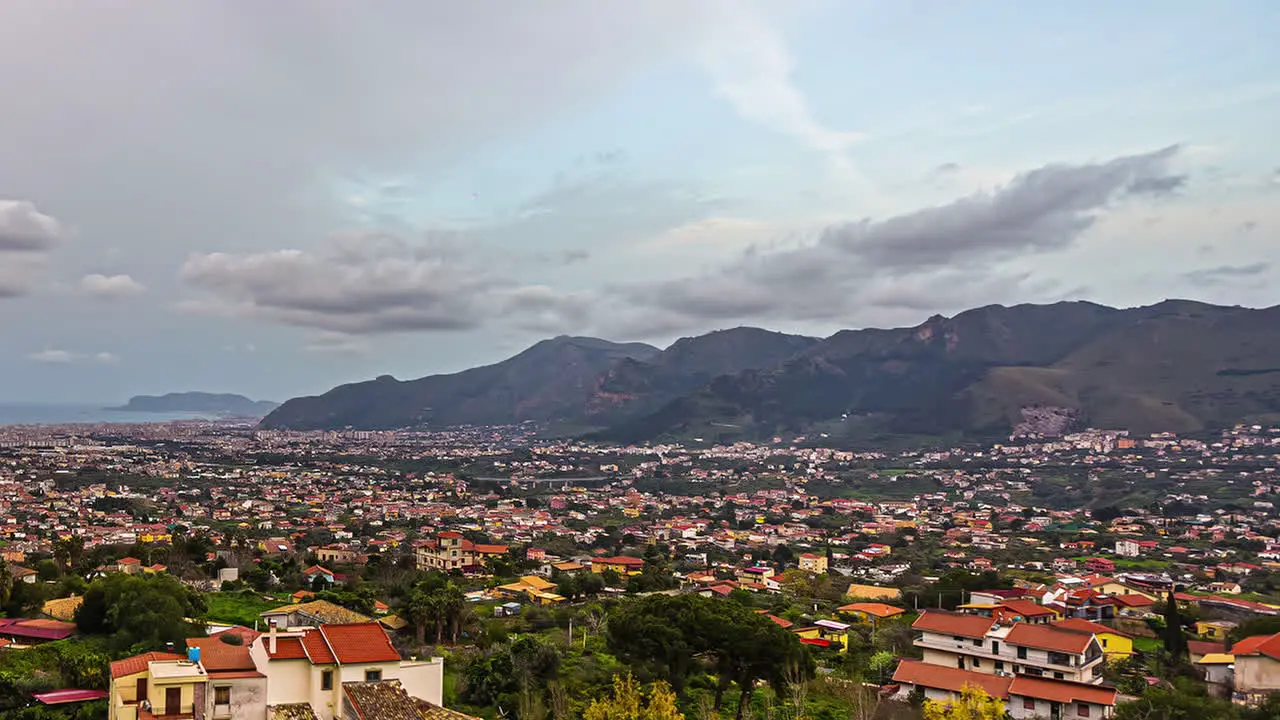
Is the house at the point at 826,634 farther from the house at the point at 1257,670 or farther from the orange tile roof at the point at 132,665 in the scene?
the orange tile roof at the point at 132,665

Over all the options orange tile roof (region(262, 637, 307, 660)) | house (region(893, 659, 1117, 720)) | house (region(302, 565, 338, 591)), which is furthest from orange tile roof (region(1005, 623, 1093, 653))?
house (region(302, 565, 338, 591))

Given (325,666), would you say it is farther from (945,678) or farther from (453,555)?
(453,555)

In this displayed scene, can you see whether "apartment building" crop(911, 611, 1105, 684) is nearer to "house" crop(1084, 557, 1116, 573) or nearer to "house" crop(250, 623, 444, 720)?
"house" crop(250, 623, 444, 720)

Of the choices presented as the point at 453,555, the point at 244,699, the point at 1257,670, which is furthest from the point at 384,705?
the point at 453,555

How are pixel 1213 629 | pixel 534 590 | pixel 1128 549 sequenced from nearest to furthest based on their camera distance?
pixel 1213 629 → pixel 534 590 → pixel 1128 549

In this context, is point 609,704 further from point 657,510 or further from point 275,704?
point 657,510

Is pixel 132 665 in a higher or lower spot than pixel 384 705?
higher

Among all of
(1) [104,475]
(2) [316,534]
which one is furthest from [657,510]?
(1) [104,475]
